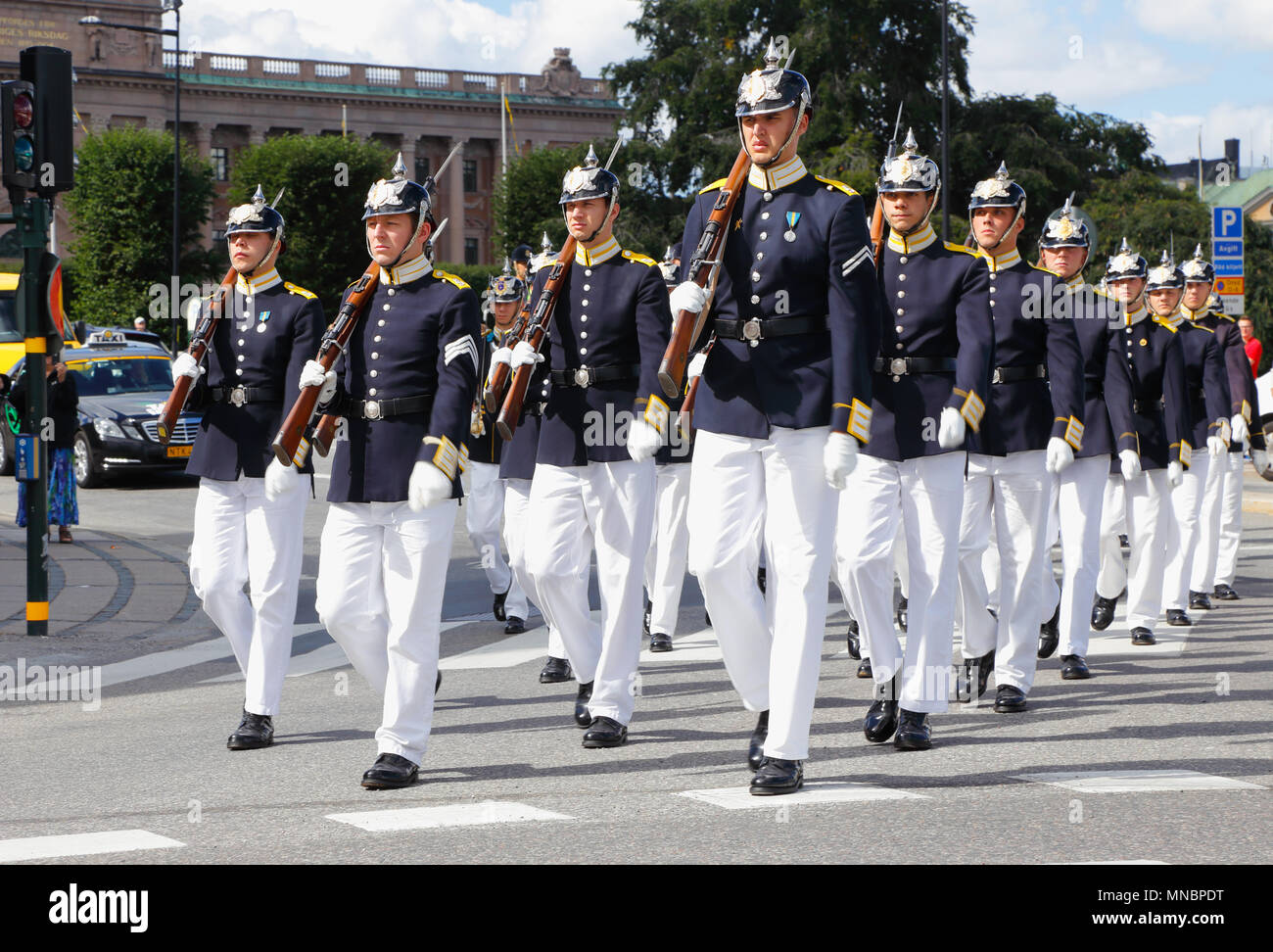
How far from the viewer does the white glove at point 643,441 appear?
715 centimetres

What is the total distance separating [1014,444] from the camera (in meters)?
8.62

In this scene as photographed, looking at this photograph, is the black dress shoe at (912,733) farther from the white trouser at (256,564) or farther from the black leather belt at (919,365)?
the white trouser at (256,564)

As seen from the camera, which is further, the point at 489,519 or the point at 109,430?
the point at 109,430

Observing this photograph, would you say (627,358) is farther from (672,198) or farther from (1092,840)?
(672,198)

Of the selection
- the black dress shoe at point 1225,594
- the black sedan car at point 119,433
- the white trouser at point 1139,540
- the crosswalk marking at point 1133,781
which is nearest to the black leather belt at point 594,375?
the crosswalk marking at point 1133,781

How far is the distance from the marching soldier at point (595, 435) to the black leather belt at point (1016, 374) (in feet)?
5.91

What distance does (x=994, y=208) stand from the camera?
28.1ft

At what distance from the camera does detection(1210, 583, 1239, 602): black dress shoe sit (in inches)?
523

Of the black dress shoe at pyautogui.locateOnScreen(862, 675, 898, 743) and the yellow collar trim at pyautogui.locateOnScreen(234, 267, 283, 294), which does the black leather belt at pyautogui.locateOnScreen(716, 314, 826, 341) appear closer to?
the black dress shoe at pyautogui.locateOnScreen(862, 675, 898, 743)

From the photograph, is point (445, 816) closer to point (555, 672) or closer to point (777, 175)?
point (777, 175)

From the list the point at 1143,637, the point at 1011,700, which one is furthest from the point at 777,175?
the point at 1143,637

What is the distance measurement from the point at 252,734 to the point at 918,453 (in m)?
2.99

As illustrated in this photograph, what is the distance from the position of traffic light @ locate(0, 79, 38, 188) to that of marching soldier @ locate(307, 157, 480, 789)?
5.02 meters

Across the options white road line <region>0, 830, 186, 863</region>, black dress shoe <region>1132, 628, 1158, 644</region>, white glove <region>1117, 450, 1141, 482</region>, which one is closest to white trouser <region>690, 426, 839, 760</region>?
white road line <region>0, 830, 186, 863</region>
